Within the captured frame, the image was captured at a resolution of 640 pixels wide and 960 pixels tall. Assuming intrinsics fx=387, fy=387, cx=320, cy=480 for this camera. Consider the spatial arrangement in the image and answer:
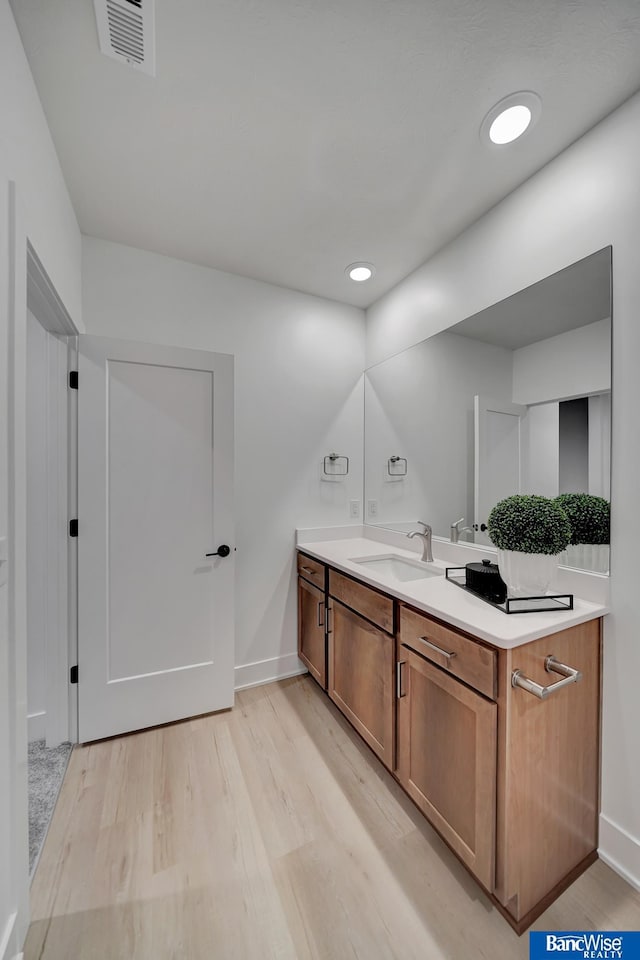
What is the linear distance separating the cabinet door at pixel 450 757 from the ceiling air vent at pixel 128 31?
2121 millimetres

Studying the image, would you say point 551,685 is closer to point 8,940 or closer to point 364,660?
point 364,660

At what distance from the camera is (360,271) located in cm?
231

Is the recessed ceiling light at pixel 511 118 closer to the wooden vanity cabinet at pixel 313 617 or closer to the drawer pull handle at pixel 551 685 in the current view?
the drawer pull handle at pixel 551 685

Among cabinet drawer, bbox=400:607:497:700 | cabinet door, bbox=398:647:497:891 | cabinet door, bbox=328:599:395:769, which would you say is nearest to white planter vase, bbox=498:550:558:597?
cabinet drawer, bbox=400:607:497:700

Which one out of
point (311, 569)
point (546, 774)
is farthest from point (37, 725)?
point (546, 774)

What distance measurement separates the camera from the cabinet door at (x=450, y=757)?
1.15 metres

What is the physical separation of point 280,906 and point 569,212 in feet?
8.44

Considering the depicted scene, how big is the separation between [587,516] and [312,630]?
5.13ft

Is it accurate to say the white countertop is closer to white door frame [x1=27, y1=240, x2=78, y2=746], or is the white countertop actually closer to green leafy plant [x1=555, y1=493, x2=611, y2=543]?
green leafy plant [x1=555, y1=493, x2=611, y2=543]

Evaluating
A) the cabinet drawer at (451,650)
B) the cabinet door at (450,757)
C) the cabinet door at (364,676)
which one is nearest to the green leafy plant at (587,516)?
the cabinet drawer at (451,650)

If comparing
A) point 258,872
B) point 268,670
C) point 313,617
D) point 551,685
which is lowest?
point 258,872

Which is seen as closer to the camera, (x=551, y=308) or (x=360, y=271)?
(x=551, y=308)

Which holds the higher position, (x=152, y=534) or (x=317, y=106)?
(x=317, y=106)

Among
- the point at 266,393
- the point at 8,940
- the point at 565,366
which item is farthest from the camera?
the point at 266,393
